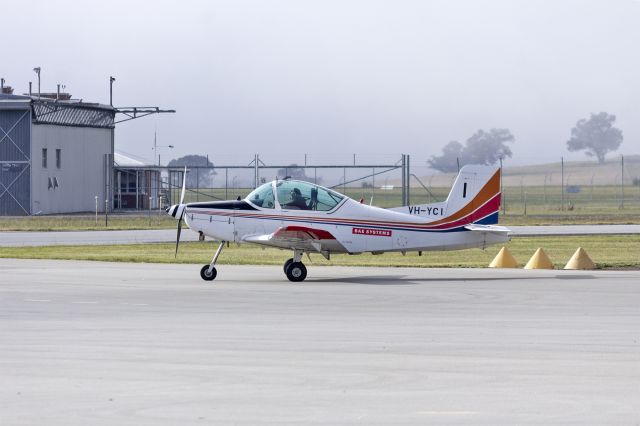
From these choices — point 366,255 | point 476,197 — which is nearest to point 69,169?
point 366,255

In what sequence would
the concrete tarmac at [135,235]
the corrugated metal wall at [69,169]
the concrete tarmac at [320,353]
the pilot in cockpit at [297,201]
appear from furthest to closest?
the corrugated metal wall at [69,169] → the concrete tarmac at [135,235] → the pilot in cockpit at [297,201] → the concrete tarmac at [320,353]

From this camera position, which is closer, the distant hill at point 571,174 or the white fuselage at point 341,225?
the white fuselage at point 341,225

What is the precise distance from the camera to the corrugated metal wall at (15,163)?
5981cm

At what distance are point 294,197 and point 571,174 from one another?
125 m

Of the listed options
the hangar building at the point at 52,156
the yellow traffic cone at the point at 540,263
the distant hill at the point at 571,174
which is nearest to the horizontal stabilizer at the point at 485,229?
the yellow traffic cone at the point at 540,263

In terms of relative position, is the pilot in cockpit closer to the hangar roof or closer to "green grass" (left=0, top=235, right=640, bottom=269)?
"green grass" (left=0, top=235, right=640, bottom=269)

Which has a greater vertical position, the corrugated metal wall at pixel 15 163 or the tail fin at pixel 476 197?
the corrugated metal wall at pixel 15 163

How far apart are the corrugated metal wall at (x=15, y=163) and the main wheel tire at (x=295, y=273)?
130 feet

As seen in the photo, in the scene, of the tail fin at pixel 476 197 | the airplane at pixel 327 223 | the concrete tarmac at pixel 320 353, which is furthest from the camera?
the tail fin at pixel 476 197

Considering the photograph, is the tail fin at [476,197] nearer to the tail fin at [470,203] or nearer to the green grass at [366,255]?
the tail fin at [470,203]

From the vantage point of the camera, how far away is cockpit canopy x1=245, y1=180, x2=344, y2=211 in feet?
76.9

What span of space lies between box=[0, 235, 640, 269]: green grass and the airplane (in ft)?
14.1

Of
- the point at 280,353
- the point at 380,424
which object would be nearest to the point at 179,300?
the point at 280,353

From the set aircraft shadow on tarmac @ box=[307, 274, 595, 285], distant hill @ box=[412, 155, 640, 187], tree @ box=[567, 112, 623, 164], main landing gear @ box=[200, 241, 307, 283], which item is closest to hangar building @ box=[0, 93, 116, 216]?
main landing gear @ box=[200, 241, 307, 283]
